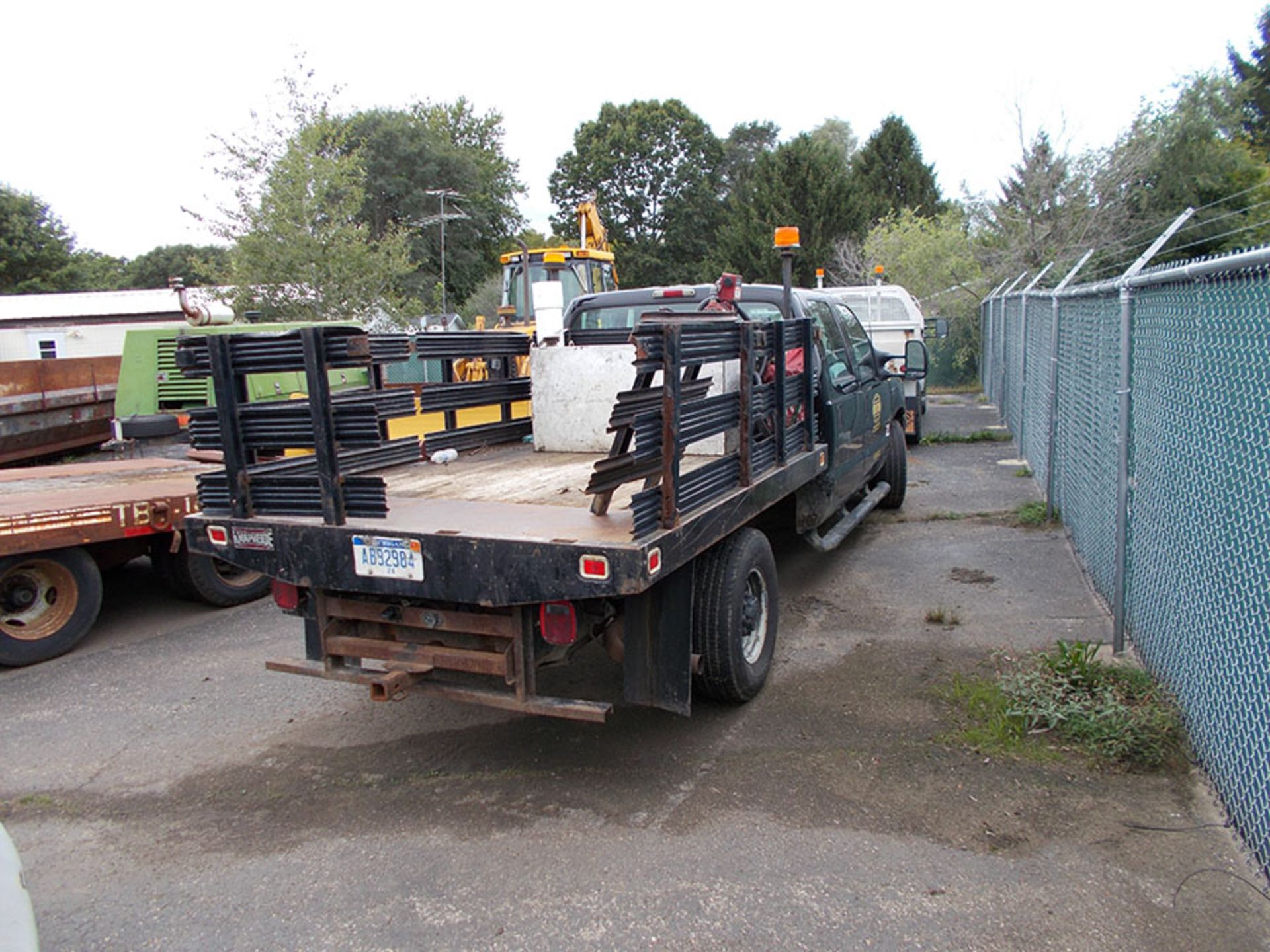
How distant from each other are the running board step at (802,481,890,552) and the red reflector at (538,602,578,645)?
8.90ft

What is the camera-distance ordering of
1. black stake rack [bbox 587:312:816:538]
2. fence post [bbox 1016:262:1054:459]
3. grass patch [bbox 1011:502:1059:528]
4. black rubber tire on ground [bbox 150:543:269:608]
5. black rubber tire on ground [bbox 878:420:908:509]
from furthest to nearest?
fence post [bbox 1016:262:1054:459]
black rubber tire on ground [bbox 878:420:908:509]
grass patch [bbox 1011:502:1059:528]
black rubber tire on ground [bbox 150:543:269:608]
black stake rack [bbox 587:312:816:538]

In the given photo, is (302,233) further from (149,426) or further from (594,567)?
(594,567)

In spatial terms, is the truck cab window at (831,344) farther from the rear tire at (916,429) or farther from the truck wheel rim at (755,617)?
the rear tire at (916,429)

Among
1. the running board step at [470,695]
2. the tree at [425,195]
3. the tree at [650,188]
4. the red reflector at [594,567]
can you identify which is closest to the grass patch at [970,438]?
the running board step at [470,695]

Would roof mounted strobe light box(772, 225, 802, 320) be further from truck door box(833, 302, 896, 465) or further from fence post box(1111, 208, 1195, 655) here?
fence post box(1111, 208, 1195, 655)

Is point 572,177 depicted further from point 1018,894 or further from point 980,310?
point 1018,894

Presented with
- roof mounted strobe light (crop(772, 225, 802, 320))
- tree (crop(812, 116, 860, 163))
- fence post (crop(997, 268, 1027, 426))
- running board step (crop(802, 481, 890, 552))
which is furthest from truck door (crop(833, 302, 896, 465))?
tree (crop(812, 116, 860, 163))

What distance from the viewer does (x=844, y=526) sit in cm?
661

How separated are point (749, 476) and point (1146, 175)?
27.1 meters

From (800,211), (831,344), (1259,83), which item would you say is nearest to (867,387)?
(831,344)

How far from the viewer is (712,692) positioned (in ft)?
14.5

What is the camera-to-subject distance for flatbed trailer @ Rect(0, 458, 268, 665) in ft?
18.5

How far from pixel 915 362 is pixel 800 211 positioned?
27796mm

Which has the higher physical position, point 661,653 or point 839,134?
point 839,134
